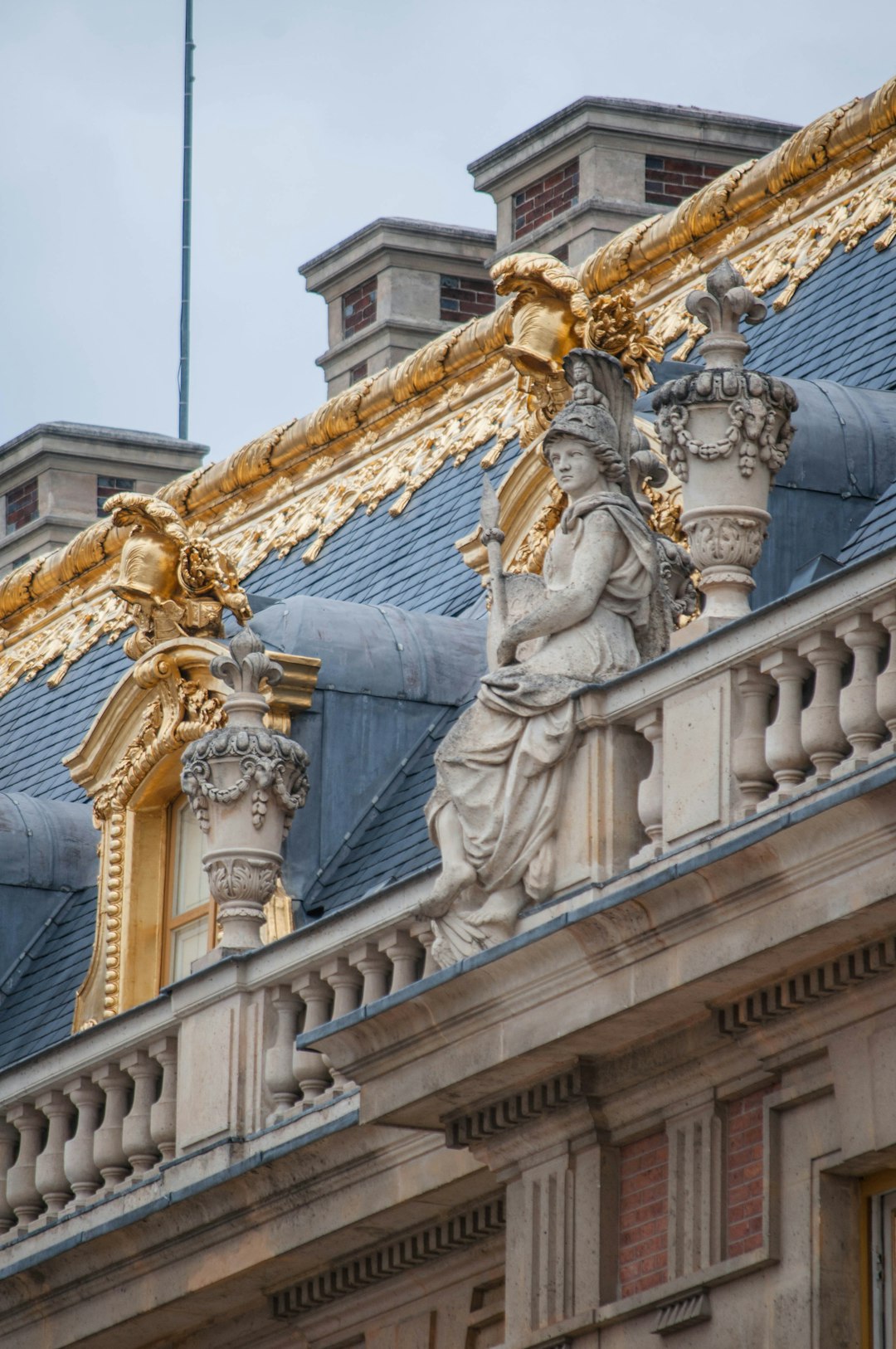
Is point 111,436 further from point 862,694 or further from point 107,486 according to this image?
point 862,694

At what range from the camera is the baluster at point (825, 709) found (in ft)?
57.2

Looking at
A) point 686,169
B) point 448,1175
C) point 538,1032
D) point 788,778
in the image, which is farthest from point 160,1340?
point 686,169

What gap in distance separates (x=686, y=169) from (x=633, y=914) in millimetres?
14689

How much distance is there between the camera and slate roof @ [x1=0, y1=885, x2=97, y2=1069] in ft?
85.4

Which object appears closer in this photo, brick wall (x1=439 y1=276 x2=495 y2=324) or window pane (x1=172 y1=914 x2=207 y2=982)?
window pane (x1=172 y1=914 x2=207 y2=982)

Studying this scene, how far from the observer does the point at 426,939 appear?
19.9 m

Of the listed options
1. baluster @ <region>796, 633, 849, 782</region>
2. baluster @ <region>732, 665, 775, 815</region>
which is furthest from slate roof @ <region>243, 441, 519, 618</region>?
baluster @ <region>796, 633, 849, 782</region>

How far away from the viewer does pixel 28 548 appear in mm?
37938

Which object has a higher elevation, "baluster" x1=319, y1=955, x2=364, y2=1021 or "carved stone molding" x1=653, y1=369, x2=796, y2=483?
"carved stone molding" x1=653, y1=369, x2=796, y2=483

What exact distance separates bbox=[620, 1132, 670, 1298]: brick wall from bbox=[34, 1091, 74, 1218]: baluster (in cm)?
496

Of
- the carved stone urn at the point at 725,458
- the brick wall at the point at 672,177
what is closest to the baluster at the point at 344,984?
the carved stone urn at the point at 725,458

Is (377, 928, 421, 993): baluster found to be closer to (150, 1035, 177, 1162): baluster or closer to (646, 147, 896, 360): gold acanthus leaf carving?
(150, 1035, 177, 1162): baluster

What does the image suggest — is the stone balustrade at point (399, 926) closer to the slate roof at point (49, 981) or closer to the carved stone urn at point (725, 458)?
the carved stone urn at point (725, 458)

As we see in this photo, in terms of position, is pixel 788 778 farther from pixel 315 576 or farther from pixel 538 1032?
pixel 315 576
